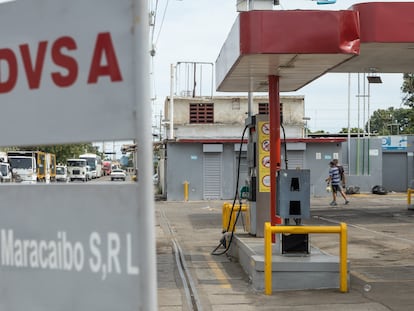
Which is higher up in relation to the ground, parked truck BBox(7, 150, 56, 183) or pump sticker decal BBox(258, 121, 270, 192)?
pump sticker decal BBox(258, 121, 270, 192)

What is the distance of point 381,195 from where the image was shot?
32969 millimetres

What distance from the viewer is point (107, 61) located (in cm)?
256

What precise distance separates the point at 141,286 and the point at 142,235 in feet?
0.70

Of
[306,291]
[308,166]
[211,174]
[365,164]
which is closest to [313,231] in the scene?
[306,291]

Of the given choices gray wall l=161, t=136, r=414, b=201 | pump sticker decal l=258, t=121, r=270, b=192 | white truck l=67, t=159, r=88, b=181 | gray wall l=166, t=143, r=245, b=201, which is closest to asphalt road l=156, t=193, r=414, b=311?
pump sticker decal l=258, t=121, r=270, b=192

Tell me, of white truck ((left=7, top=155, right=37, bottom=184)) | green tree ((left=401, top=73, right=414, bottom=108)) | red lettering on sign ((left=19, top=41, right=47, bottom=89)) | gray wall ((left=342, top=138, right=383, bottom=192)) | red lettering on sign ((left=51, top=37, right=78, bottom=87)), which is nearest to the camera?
red lettering on sign ((left=51, top=37, right=78, bottom=87))

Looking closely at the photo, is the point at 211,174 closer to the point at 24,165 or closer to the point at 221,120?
the point at 221,120

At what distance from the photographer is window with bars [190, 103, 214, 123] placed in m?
39.1

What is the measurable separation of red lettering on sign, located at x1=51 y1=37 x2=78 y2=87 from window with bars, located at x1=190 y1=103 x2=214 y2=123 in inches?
1429

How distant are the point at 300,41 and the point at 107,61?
6335 millimetres

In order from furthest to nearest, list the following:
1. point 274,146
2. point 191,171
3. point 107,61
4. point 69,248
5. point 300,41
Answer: point 191,171 < point 274,146 < point 300,41 < point 69,248 < point 107,61

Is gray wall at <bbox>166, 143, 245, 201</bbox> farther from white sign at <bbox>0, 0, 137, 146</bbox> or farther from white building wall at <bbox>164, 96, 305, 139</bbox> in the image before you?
white sign at <bbox>0, 0, 137, 146</bbox>

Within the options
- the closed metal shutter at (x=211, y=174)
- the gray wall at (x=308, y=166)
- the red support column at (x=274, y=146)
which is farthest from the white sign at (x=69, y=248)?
the closed metal shutter at (x=211, y=174)

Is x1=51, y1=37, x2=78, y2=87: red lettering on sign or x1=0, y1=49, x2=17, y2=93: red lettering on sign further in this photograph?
x1=0, y1=49, x2=17, y2=93: red lettering on sign
